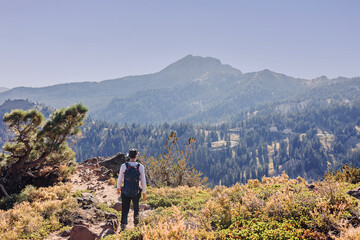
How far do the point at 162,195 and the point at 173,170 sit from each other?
594 centimetres

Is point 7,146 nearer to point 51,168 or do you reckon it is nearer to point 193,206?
point 51,168

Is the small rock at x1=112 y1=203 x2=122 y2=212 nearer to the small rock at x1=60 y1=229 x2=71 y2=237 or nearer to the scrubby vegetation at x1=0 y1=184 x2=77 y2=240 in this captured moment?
the scrubby vegetation at x1=0 y1=184 x2=77 y2=240

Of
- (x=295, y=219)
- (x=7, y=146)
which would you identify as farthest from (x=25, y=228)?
(x=295, y=219)

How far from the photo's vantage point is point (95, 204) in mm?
12258

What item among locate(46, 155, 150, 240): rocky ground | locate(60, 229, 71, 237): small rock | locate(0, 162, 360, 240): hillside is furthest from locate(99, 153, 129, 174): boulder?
locate(60, 229, 71, 237): small rock

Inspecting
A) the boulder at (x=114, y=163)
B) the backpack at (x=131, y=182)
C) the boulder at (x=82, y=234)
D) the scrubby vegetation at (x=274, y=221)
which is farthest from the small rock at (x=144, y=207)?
the boulder at (x=114, y=163)

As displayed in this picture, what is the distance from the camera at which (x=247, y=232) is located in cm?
626

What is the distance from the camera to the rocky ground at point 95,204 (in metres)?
8.75

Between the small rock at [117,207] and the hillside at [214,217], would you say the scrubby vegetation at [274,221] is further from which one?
the small rock at [117,207]

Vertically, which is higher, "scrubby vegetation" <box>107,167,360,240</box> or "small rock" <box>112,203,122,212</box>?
"scrubby vegetation" <box>107,167,360,240</box>

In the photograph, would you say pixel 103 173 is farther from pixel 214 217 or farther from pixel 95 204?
pixel 214 217

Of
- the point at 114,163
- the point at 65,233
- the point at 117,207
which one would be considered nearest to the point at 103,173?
the point at 114,163

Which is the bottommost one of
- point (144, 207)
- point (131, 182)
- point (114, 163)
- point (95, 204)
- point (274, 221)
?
point (144, 207)

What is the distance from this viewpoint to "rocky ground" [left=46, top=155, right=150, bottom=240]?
28.7 ft
